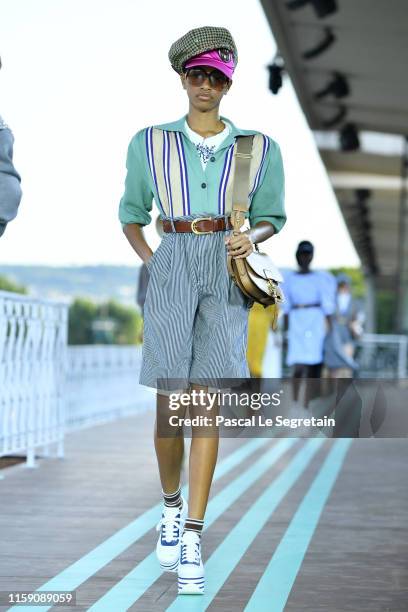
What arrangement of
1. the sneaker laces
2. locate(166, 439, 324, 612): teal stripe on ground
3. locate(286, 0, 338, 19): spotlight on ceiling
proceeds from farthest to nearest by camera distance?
locate(286, 0, 338, 19): spotlight on ceiling → the sneaker laces → locate(166, 439, 324, 612): teal stripe on ground

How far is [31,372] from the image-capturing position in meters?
→ 8.67

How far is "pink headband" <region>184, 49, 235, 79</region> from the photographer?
464cm

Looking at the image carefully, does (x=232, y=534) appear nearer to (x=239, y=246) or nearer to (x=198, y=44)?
(x=239, y=246)

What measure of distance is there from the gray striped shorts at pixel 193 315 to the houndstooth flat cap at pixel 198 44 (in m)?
0.55

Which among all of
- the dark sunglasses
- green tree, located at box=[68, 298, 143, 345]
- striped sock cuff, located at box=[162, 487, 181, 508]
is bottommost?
green tree, located at box=[68, 298, 143, 345]

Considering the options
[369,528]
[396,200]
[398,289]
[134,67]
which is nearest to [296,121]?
[398,289]

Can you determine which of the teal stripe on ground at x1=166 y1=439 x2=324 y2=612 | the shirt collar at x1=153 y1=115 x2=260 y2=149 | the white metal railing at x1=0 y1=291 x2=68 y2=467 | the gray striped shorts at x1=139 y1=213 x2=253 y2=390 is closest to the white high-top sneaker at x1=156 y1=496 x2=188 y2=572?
the teal stripe on ground at x1=166 y1=439 x2=324 y2=612

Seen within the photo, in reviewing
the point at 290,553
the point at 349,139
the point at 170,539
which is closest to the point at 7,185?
the point at 170,539

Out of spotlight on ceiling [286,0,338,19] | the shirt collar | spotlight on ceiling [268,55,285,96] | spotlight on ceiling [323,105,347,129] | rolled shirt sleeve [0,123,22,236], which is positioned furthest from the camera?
spotlight on ceiling [323,105,347,129]

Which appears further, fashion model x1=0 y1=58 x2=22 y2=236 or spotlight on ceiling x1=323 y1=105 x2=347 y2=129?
spotlight on ceiling x1=323 y1=105 x2=347 y2=129

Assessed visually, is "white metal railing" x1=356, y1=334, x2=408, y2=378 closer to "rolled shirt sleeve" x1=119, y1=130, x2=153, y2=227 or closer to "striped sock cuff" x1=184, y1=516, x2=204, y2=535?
"rolled shirt sleeve" x1=119, y1=130, x2=153, y2=227

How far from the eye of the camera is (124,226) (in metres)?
5.00

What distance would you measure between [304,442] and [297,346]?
1.24 meters

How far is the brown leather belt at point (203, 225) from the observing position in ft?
15.2
